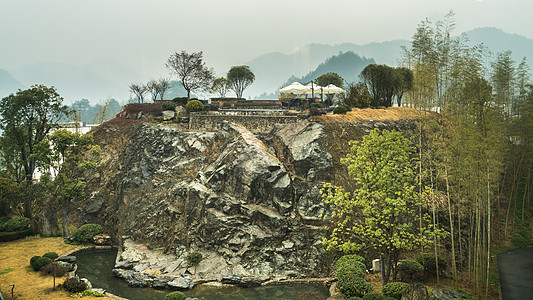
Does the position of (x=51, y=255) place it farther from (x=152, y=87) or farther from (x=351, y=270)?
(x=152, y=87)

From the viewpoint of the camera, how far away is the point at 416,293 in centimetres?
1529

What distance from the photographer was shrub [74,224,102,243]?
107 ft

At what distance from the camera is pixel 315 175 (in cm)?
3127

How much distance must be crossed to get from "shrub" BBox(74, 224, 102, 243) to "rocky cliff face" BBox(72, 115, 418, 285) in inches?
95.6

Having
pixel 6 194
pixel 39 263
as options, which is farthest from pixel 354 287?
pixel 6 194

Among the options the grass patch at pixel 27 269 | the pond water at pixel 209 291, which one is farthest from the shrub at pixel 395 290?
the grass patch at pixel 27 269

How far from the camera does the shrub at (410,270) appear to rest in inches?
844

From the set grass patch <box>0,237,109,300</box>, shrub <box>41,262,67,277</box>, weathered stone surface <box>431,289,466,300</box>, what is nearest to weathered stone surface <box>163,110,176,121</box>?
grass patch <box>0,237,109,300</box>

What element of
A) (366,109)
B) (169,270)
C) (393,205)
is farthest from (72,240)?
(366,109)

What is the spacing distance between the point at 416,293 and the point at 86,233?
3192cm

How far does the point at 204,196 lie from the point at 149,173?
31.0 ft

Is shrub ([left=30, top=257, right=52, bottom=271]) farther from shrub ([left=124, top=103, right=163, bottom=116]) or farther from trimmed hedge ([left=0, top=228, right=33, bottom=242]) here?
shrub ([left=124, top=103, right=163, bottom=116])

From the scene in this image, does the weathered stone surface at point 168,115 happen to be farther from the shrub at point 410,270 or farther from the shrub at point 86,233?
the shrub at point 410,270

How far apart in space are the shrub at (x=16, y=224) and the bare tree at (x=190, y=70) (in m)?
27.1
